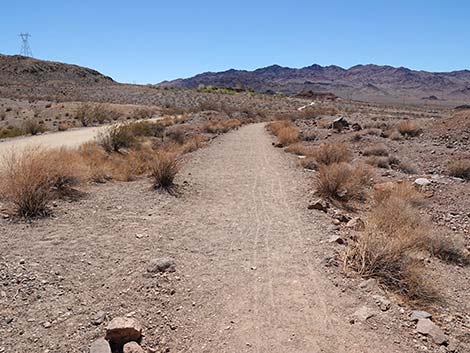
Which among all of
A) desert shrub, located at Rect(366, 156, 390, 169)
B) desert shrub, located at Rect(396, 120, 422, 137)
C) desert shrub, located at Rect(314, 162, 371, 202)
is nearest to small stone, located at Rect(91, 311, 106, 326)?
desert shrub, located at Rect(314, 162, 371, 202)

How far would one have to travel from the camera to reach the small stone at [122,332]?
4555mm

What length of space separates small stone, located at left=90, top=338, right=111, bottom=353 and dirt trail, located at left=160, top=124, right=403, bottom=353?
34.7 inches

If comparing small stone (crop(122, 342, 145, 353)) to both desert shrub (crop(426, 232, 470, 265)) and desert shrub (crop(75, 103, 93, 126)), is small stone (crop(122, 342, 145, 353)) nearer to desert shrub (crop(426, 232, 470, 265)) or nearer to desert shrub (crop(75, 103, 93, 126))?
desert shrub (crop(426, 232, 470, 265))

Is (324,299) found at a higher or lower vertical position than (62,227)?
lower

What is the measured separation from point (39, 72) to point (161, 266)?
102 m

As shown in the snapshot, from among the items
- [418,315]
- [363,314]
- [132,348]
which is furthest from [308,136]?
[132,348]

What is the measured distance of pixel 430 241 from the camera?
7.76m

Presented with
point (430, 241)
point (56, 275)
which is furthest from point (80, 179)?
point (430, 241)

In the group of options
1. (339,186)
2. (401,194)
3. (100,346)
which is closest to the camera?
(100,346)

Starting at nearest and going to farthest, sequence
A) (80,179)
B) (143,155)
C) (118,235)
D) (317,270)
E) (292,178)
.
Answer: (317,270) < (118,235) < (80,179) < (292,178) < (143,155)

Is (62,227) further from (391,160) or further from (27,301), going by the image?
(391,160)

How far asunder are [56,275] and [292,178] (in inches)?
327

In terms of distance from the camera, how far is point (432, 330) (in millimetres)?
4902

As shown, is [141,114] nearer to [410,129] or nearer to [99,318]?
[410,129]
